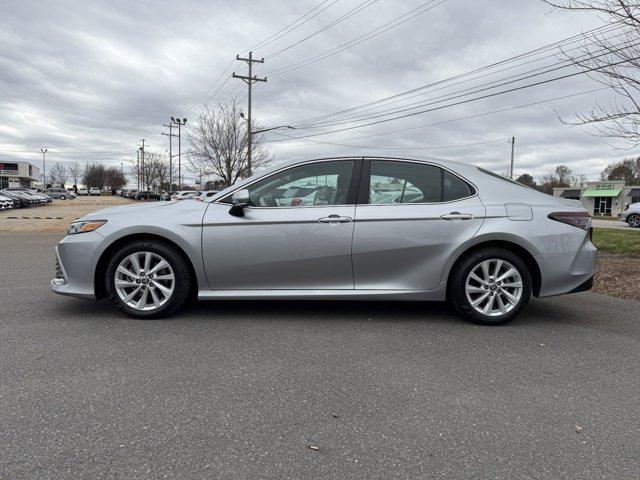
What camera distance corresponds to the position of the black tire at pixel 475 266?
4.59 metres

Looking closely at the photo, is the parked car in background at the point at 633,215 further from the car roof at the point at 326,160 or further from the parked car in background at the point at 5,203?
the parked car in background at the point at 5,203

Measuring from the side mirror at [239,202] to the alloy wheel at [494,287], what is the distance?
221 cm

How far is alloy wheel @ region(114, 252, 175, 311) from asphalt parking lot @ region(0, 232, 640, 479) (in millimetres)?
209

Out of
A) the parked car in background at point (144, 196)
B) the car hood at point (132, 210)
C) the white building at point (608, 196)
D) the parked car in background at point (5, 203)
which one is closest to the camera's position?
the car hood at point (132, 210)

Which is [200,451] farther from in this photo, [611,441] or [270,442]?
[611,441]

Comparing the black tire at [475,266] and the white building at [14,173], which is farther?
the white building at [14,173]

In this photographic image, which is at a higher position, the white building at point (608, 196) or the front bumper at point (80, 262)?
the white building at point (608, 196)

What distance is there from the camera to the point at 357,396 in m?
3.05

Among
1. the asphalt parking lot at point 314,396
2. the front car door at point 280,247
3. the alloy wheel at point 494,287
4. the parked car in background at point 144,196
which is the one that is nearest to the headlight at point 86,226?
the asphalt parking lot at point 314,396

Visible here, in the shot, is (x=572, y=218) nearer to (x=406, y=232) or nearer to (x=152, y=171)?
(x=406, y=232)

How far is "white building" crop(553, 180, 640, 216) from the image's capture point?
195ft

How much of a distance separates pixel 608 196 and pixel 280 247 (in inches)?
2676

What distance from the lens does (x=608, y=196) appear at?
2418 inches

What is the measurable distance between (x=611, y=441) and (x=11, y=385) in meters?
3.54
